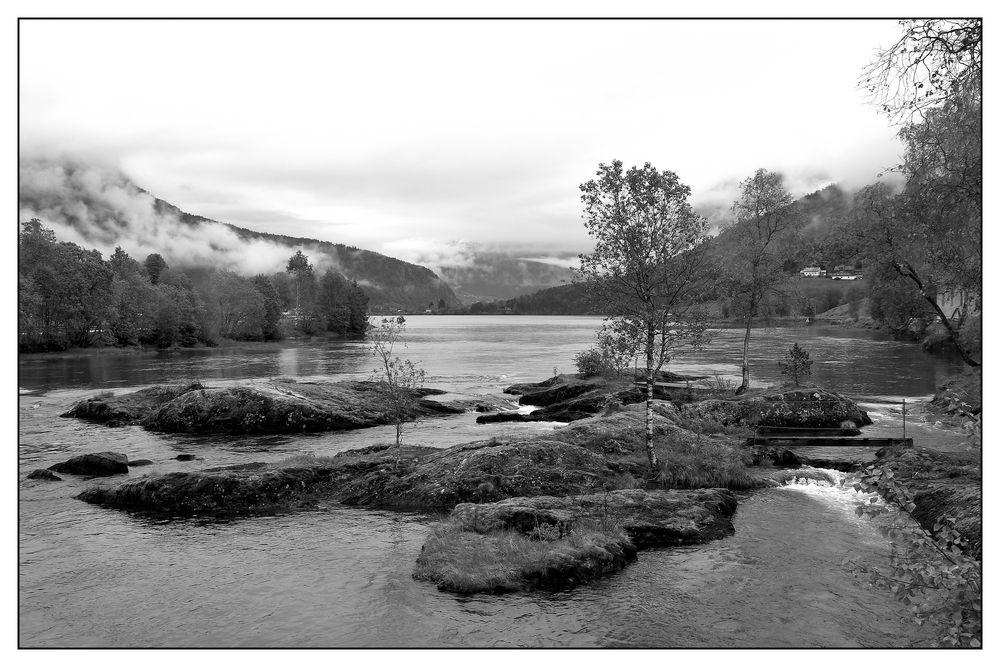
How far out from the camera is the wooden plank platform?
29250 mm

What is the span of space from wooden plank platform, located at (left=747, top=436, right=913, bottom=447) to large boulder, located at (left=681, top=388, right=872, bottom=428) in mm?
3201

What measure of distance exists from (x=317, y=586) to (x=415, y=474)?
8.36m

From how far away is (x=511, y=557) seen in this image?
14.9 meters

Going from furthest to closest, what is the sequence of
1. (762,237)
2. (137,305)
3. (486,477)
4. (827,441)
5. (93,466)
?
(137,305) < (762,237) < (827,441) < (93,466) < (486,477)

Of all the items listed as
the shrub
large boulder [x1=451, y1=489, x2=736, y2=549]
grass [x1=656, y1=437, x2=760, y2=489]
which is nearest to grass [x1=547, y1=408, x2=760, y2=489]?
→ grass [x1=656, y1=437, x2=760, y2=489]

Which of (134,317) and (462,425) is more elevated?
(134,317)

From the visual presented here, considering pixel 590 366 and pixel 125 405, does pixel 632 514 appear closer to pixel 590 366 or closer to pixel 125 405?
pixel 125 405

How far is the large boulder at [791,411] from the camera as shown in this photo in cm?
3425

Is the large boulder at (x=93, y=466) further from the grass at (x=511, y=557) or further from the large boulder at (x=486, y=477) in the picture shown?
the grass at (x=511, y=557)

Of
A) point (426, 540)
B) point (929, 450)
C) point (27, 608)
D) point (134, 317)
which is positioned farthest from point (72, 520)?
point (134, 317)

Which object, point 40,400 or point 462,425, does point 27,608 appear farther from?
point 40,400

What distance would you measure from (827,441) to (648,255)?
14.9m

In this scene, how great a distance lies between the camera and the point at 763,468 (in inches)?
995

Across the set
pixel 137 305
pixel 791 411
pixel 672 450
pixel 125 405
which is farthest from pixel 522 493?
pixel 137 305
